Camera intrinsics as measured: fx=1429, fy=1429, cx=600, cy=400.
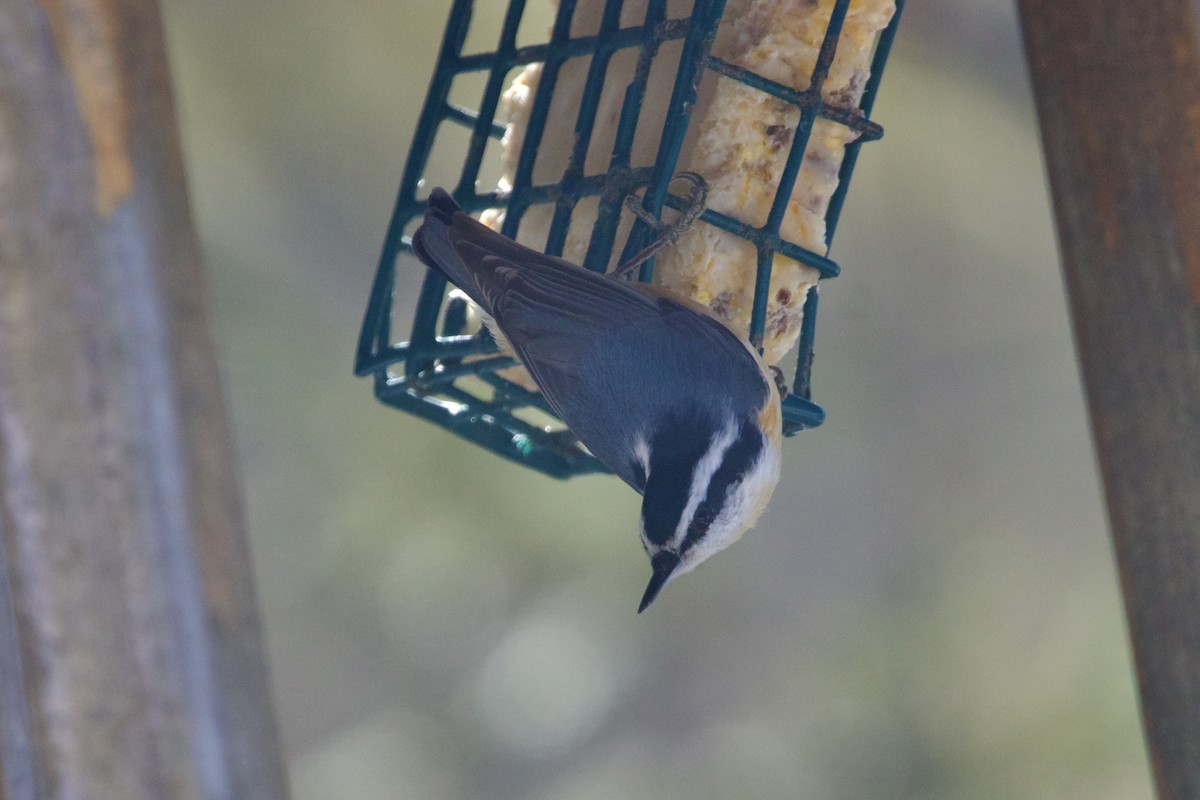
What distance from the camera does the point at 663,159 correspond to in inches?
72.1

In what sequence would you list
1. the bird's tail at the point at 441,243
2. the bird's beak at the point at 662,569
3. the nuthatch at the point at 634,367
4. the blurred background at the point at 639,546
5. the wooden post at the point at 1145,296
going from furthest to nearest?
the blurred background at the point at 639,546 < the bird's tail at the point at 441,243 < the nuthatch at the point at 634,367 < the bird's beak at the point at 662,569 < the wooden post at the point at 1145,296

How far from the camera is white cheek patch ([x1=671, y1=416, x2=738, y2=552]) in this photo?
174cm

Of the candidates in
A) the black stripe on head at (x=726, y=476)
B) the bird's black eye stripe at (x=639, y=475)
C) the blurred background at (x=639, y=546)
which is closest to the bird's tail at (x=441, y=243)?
the bird's black eye stripe at (x=639, y=475)

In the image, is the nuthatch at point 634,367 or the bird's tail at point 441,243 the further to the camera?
the bird's tail at point 441,243

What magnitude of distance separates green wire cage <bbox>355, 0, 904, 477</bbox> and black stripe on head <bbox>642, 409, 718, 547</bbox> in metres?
0.16

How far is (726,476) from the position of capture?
5.97 feet

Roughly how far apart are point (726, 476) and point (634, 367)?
0.23 metres

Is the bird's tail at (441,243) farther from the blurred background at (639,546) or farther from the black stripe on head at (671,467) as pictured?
the blurred background at (639,546)

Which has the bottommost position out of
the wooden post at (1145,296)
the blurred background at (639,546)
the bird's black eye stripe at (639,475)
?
the blurred background at (639,546)

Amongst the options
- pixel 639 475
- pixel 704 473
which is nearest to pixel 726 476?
pixel 704 473

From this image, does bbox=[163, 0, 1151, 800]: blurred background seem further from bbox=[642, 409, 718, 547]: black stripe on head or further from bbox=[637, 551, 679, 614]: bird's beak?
bbox=[637, 551, 679, 614]: bird's beak

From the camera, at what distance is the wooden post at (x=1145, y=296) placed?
1516 millimetres

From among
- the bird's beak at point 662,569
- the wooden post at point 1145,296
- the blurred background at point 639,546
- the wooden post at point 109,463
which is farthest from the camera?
the blurred background at point 639,546

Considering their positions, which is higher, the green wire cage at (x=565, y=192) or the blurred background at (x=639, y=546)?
the green wire cage at (x=565, y=192)
